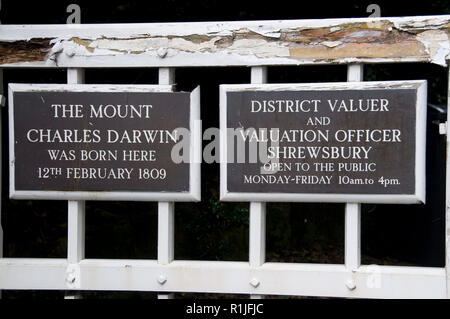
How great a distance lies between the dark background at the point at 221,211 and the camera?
4.59 metres

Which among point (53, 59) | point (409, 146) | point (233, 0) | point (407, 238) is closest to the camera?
point (409, 146)

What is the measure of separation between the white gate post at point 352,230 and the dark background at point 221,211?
1497 mm

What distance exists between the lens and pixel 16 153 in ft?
10.8

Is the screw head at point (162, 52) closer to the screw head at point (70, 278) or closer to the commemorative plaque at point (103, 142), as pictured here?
the commemorative plaque at point (103, 142)

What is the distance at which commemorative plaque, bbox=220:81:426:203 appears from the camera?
3047mm

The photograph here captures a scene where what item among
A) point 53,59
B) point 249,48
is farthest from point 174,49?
point 53,59

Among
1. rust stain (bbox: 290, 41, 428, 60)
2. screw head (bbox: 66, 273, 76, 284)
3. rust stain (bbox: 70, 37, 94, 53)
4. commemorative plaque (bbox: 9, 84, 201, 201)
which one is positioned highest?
rust stain (bbox: 70, 37, 94, 53)

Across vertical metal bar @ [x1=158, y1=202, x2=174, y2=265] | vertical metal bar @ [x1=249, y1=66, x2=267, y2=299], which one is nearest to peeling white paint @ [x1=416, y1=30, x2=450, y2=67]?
vertical metal bar @ [x1=249, y1=66, x2=267, y2=299]

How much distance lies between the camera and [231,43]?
3150 millimetres

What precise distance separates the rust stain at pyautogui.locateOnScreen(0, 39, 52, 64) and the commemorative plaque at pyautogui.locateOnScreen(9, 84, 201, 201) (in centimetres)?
16

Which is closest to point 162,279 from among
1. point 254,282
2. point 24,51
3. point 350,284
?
point 254,282

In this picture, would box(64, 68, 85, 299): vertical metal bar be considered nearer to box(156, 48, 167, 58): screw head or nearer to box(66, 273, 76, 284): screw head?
box(66, 273, 76, 284): screw head

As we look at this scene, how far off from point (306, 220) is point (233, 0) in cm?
210
